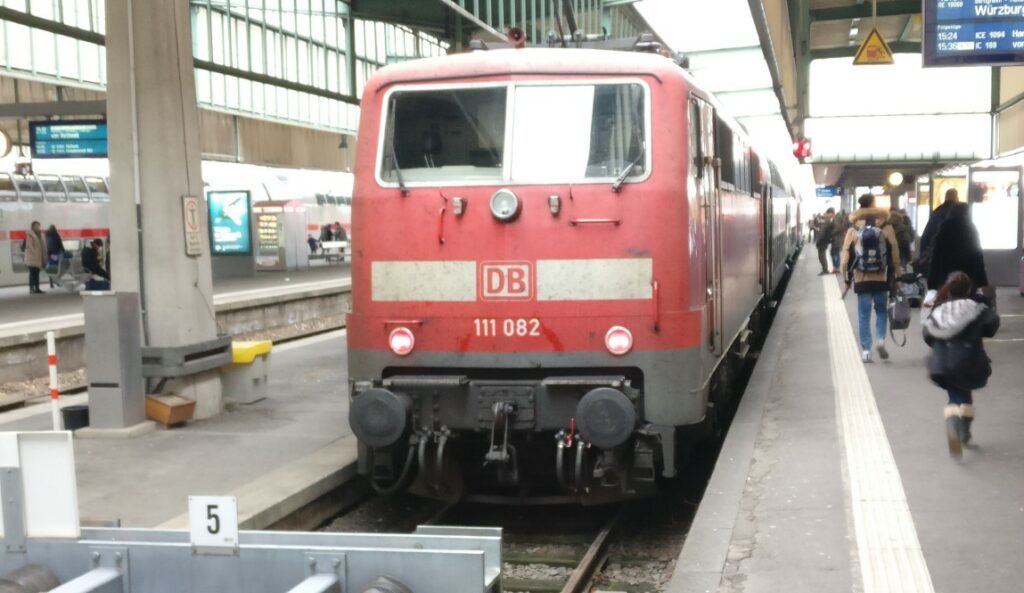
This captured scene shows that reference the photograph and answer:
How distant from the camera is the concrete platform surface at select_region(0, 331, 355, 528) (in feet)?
23.5

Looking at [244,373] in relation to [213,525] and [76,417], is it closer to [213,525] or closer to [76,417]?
[76,417]

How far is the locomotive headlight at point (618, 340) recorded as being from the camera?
7.10m

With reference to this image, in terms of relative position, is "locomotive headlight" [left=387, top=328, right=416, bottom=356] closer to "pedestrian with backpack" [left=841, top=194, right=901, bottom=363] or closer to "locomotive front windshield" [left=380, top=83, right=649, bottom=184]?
"locomotive front windshield" [left=380, top=83, right=649, bottom=184]

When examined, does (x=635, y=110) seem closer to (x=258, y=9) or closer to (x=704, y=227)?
(x=704, y=227)

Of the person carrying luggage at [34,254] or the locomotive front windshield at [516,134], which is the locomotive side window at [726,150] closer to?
the locomotive front windshield at [516,134]

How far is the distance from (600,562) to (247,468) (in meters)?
2.60

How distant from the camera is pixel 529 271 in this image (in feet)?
23.6

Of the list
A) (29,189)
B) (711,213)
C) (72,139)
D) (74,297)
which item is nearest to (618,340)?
(711,213)

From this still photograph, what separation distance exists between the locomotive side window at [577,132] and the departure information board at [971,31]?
7.25 metres

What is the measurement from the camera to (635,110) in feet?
24.1

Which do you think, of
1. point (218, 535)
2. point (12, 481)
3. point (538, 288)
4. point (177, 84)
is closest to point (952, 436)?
point (538, 288)

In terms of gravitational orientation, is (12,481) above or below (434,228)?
below

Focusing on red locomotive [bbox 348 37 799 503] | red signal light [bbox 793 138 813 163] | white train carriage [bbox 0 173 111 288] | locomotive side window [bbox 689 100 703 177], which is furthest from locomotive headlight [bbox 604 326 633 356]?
red signal light [bbox 793 138 813 163]

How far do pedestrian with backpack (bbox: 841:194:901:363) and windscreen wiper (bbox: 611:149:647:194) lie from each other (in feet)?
17.3
